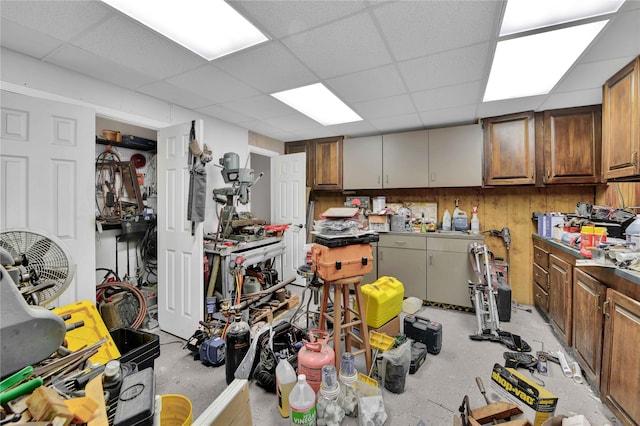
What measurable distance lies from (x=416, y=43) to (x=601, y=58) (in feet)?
4.58

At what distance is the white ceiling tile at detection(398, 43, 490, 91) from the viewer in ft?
6.23

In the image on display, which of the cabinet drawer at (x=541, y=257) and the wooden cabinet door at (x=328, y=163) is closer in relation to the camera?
the cabinet drawer at (x=541, y=257)

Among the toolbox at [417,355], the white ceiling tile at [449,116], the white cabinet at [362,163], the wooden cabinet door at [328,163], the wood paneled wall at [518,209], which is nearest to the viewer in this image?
the toolbox at [417,355]

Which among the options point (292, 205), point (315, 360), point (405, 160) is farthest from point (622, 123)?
point (292, 205)

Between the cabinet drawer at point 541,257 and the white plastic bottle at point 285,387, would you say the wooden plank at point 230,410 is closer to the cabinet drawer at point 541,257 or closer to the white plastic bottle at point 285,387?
the white plastic bottle at point 285,387

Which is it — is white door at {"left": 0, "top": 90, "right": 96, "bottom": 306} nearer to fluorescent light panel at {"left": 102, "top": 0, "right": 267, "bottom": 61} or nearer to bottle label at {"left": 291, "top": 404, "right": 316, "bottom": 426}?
fluorescent light panel at {"left": 102, "top": 0, "right": 267, "bottom": 61}

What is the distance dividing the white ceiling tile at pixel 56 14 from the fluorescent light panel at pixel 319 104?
4.58ft

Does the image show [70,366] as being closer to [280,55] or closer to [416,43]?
[280,55]

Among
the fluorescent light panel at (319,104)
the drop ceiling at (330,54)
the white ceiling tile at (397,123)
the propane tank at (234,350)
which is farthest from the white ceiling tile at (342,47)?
the propane tank at (234,350)

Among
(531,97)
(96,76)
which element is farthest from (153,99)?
(531,97)

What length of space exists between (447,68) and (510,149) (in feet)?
5.58

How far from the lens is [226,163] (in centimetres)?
308

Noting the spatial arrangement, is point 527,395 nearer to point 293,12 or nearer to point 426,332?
point 426,332

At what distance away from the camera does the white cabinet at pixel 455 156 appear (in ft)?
11.0
